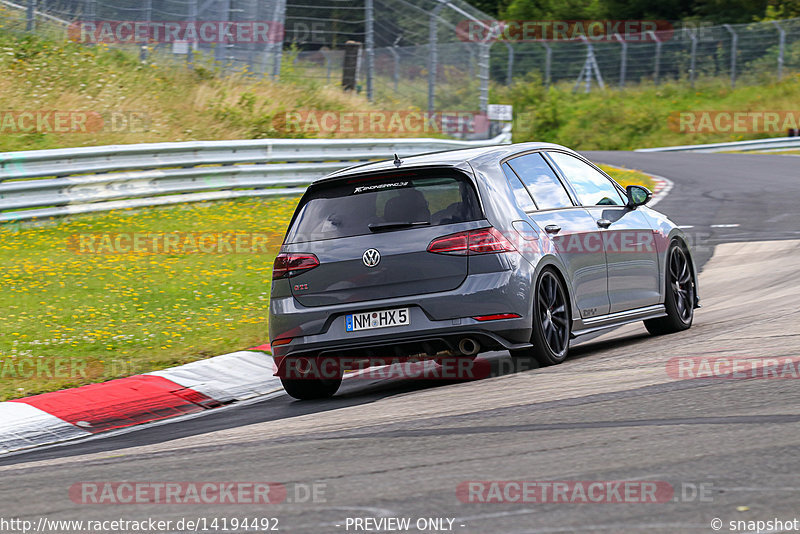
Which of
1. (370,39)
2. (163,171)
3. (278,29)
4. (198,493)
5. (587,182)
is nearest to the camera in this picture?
(198,493)

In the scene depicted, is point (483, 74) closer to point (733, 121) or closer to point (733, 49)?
point (733, 121)

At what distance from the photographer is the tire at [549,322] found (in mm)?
7734

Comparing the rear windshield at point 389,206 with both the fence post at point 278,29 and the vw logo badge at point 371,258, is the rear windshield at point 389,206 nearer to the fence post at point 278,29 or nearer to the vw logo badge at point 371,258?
the vw logo badge at point 371,258

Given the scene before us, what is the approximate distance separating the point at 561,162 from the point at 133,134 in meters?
12.8

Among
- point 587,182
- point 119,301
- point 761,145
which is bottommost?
point 119,301

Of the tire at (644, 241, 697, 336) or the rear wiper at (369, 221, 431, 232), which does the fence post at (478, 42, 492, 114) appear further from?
the rear wiper at (369, 221, 431, 232)

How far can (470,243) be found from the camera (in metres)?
7.50

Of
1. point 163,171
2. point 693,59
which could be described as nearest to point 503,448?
point 163,171

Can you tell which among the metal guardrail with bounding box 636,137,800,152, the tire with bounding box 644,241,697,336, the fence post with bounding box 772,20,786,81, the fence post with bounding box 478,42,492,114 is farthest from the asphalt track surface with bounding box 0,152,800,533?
the fence post with bounding box 772,20,786,81

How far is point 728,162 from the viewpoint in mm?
29453

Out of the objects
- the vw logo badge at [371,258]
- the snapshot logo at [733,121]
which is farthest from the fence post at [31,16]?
the snapshot logo at [733,121]

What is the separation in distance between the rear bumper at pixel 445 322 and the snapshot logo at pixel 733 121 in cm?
3758

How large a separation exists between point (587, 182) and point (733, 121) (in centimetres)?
3975

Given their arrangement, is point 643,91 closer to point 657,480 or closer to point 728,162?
point 728,162
